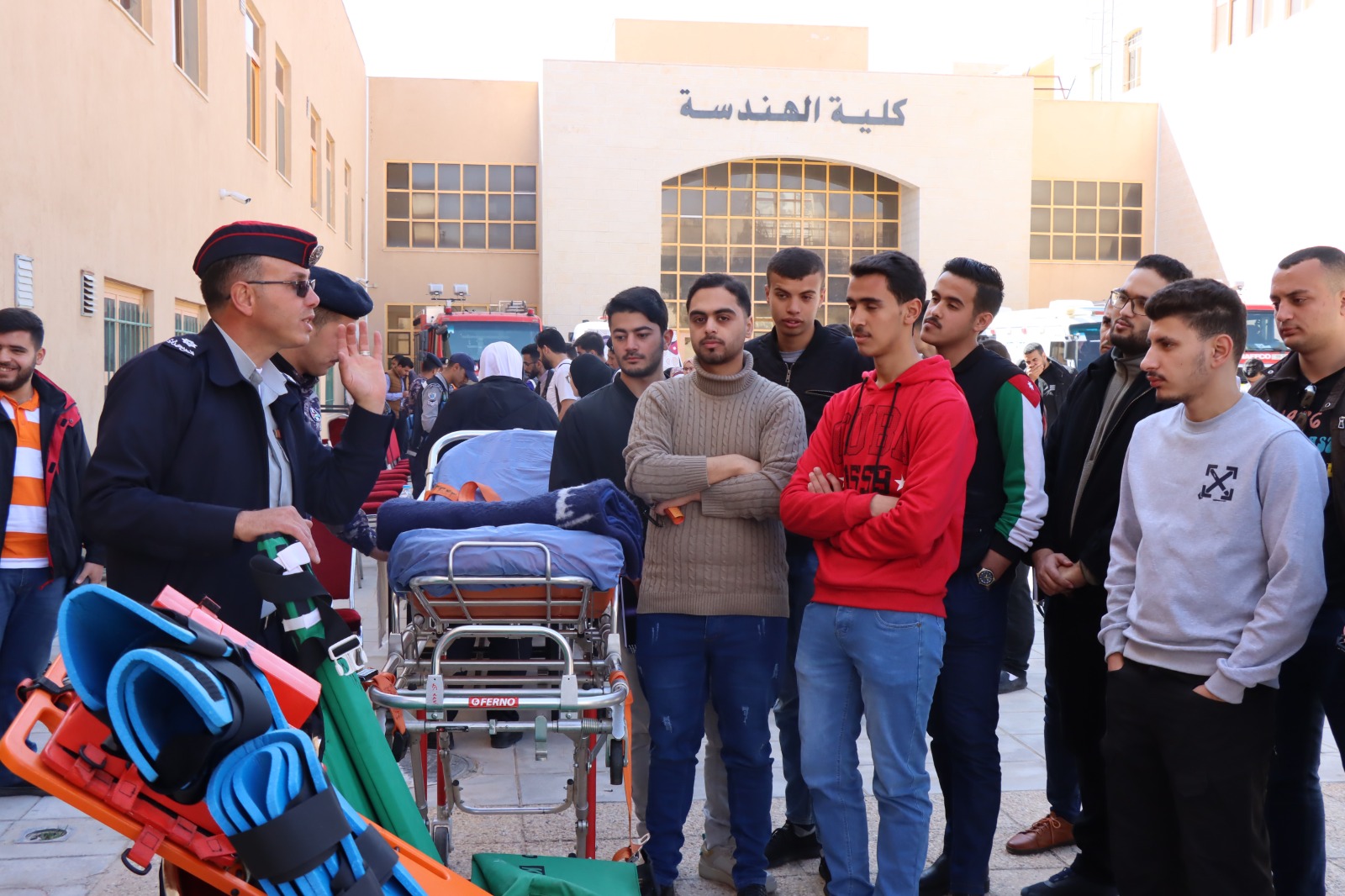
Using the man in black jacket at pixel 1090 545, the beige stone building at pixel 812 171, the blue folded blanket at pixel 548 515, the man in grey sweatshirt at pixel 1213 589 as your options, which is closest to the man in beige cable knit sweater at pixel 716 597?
the blue folded blanket at pixel 548 515

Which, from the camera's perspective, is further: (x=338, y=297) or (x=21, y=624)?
(x=21, y=624)

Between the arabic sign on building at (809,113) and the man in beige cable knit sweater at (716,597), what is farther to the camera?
the arabic sign on building at (809,113)

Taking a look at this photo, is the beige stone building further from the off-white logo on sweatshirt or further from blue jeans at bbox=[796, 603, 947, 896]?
the off-white logo on sweatshirt

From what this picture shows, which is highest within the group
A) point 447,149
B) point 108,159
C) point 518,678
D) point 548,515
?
point 447,149

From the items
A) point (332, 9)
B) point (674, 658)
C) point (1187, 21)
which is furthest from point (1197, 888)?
point (1187, 21)

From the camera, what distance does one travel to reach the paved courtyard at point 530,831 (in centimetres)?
390

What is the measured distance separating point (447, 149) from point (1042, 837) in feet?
106

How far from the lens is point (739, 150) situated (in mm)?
33312

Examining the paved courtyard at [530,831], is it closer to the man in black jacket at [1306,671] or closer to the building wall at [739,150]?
the man in black jacket at [1306,671]

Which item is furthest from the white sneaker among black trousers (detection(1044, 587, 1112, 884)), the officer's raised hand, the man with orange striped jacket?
the man with orange striped jacket

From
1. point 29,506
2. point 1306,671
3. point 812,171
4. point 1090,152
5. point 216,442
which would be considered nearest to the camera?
point 216,442

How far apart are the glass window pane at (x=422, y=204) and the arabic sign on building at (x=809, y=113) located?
25.9ft

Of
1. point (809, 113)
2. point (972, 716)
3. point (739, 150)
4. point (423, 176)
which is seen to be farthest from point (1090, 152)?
point (972, 716)

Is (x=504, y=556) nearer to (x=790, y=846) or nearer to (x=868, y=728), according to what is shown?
(x=868, y=728)
